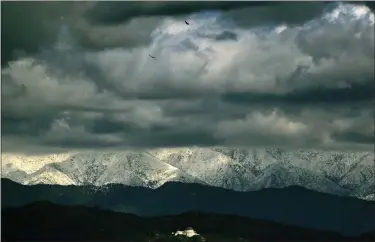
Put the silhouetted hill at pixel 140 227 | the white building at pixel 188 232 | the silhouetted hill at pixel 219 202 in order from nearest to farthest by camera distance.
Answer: the silhouetted hill at pixel 140 227 → the white building at pixel 188 232 → the silhouetted hill at pixel 219 202

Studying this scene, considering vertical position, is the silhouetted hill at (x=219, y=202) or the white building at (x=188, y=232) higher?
the silhouetted hill at (x=219, y=202)

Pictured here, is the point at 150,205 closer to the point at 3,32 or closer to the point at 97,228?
the point at 97,228

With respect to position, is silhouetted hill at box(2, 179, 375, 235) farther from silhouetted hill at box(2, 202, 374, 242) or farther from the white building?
the white building

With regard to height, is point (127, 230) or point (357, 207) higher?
point (357, 207)

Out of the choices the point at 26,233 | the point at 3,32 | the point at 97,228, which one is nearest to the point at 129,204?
the point at 97,228

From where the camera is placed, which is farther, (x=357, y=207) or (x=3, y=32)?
(x=357, y=207)

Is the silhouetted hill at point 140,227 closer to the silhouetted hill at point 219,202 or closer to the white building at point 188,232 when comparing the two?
the white building at point 188,232

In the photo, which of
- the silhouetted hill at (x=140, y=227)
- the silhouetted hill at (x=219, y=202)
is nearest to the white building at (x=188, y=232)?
the silhouetted hill at (x=140, y=227)
